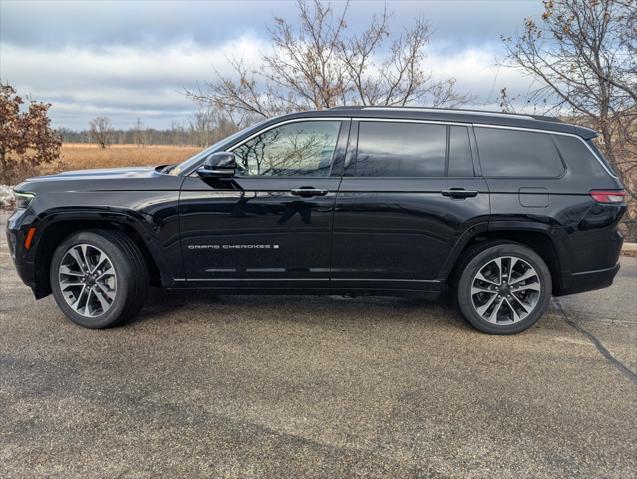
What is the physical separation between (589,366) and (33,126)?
16383 millimetres

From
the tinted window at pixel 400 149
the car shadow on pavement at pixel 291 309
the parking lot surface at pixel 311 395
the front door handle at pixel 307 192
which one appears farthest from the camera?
the car shadow on pavement at pixel 291 309

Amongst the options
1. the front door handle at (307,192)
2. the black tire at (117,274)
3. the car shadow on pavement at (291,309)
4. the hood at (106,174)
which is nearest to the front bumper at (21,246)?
the black tire at (117,274)

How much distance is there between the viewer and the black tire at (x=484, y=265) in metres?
4.05

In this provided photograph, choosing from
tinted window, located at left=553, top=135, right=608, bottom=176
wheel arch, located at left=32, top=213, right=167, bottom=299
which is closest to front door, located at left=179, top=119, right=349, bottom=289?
wheel arch, located at left=32, top=213, right=167, bottom=299

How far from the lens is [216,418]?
278cm

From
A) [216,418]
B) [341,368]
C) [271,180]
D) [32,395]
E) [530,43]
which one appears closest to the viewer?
[216,418]

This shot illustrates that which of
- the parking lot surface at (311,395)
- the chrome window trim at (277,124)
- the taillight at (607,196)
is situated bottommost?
the parking lot surface at (311,395)

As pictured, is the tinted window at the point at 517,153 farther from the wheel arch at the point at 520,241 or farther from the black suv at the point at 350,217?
the wheel arch at the point at 520,241

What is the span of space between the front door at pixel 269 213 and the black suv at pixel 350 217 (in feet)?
0.04

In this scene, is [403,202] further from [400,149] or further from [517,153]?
[517,153]

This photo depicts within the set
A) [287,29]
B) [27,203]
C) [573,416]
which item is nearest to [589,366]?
[573,416]

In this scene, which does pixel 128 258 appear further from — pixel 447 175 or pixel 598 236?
pixel 598 236

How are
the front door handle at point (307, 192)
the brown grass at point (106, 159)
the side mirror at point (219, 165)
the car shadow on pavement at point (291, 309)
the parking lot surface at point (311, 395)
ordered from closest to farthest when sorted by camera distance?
the parking lot surface at point (311, 395)
the side mirror at point (219, 165)
the front door handle at point (307, 192)
the car shadow on pavement at point (291, 309)
the brown grass at point (106, 159)

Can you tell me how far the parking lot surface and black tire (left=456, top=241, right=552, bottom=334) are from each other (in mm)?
121
